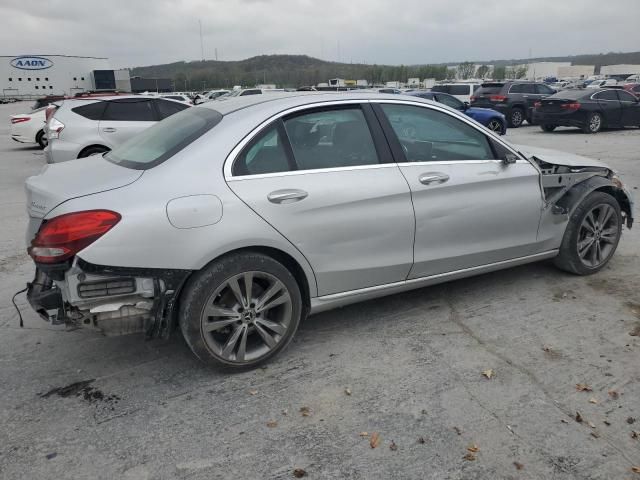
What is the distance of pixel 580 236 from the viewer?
4.78m

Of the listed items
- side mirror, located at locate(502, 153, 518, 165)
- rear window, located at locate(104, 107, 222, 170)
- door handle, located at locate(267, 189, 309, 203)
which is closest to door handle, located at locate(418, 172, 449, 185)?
side mirror, located at locate(502, 153, 518, 165)

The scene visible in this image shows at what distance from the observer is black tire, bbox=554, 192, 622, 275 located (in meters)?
4.65

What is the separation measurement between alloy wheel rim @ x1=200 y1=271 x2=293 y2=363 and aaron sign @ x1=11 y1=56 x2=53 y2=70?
297ft

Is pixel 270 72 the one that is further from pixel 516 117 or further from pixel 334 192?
pixel 334 192

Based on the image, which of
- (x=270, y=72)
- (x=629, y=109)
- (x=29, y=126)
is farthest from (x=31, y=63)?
(x=629, y=109)

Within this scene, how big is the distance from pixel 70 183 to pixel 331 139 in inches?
65.8

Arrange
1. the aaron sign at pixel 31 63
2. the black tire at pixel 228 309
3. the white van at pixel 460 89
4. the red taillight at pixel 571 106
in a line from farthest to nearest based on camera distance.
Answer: the aaron sign at pixel 31 63
the white van at pixel 460 89
the red taillight at pixel 571 106
the black tire at pixel 228 309

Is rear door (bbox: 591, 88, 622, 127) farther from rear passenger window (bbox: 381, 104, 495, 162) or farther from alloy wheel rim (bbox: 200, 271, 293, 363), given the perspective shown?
alloy wheel rim (bbox: 200, 271, 293, 363)

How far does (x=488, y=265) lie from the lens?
4.29 metres

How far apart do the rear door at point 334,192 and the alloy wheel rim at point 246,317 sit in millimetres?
304

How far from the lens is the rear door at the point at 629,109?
18406mm

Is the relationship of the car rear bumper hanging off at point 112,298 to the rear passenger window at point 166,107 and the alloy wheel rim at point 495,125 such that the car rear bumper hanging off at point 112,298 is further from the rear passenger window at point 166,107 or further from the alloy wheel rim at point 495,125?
the alloy wheel rim at point 495,125

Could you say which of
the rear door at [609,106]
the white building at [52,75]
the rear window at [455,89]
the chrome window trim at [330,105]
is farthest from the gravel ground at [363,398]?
the white building at [52,75]

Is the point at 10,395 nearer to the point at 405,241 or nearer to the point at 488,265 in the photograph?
the point at 405,241
